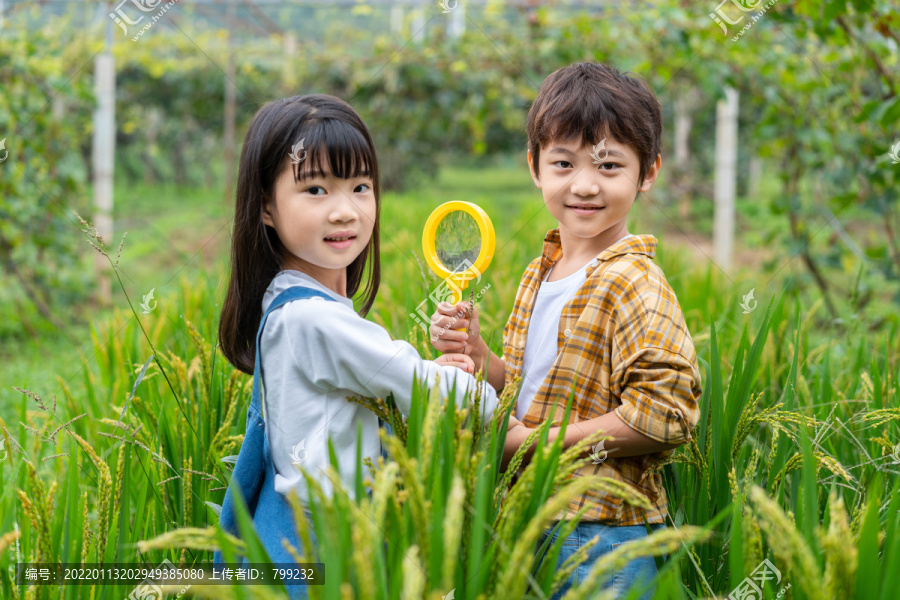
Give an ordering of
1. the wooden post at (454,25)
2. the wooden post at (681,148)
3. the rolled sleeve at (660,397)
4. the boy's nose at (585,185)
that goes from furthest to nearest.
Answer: the wooden post at (681,148), the wooden post at (454,25), the boy's nose at (585,185), the rolled sleeve at (660,397)

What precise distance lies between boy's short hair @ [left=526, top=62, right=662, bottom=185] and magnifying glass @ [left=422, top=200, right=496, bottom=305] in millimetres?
168

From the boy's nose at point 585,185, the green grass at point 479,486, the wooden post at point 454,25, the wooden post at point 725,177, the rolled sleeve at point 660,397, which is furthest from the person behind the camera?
the wooden post at point 454,25

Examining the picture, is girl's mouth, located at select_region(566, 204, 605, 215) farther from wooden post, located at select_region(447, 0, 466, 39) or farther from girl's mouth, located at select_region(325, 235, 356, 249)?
wooden post, located at select_region(447, 0, 466, 39)

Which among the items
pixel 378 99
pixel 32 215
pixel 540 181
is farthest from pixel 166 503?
pixel 378 99

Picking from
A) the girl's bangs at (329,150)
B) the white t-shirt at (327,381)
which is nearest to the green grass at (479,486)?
the white t-shirt at (327,381)

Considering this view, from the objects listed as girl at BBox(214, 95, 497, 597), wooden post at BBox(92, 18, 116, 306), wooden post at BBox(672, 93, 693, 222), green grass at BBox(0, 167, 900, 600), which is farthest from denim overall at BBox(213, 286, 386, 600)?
wooden post at BBox(672, 93, 693, 222)

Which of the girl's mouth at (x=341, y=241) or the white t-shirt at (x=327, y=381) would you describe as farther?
the girl's mouth at (x=341, y=241)

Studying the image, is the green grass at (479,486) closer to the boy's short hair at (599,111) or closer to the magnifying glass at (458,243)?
the magnifying glass at (458,243)

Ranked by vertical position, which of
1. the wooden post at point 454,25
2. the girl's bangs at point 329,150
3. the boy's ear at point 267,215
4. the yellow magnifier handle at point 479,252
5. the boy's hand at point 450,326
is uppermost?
the wooden post at point 454,25

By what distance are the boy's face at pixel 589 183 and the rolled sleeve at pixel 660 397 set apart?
245 millimetres

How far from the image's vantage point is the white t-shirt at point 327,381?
1.03 m

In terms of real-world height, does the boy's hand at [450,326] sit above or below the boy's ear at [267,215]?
below

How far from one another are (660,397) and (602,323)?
0.48 ft

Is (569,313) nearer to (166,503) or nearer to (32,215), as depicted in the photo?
(166,503)
